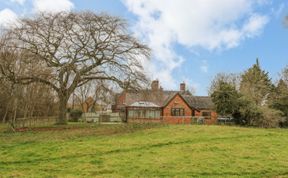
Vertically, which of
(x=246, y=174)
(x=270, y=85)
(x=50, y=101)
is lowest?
(x=246, y=174)

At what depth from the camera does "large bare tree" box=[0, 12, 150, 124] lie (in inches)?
1205

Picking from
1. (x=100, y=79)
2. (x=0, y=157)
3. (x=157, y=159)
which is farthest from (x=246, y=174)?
(x=100, y=79)

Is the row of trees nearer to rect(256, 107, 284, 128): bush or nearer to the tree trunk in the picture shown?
rect(256, 107, 284, 128): bush

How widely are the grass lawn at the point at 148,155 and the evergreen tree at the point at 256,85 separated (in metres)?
22.9

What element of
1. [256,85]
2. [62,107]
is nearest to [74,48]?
[62,107]

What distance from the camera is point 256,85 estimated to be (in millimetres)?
50281

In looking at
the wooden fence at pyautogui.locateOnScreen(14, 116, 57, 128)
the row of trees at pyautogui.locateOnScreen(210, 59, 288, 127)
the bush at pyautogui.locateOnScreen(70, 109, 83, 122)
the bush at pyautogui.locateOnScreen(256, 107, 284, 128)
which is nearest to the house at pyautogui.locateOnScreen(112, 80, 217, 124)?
the bush at pyautogui.locateOnScreen(70, 109, 83, 122)

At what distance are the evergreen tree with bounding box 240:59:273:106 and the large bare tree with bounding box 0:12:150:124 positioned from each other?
1675 cm

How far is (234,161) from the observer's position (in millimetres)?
15492

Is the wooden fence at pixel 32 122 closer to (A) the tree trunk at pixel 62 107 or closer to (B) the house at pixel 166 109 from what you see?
Answer: (A) the tree trunk at pixel 62 107

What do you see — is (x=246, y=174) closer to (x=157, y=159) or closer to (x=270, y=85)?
(x=157, y=159)

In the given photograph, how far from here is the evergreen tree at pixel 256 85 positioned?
4603cm

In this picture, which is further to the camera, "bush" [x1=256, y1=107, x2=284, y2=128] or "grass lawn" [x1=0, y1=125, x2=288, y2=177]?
"bush" [x1=256, y1=107, x2=284, y2=128]

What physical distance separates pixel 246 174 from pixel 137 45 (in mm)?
21206
